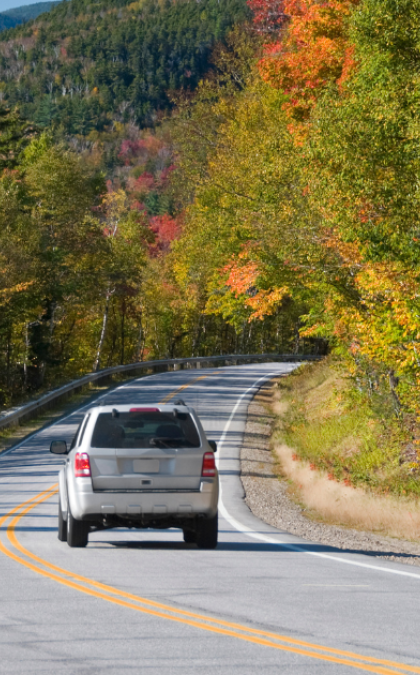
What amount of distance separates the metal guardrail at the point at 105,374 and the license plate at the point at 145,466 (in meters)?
21.9

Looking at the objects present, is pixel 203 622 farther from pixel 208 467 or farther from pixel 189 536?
pixel 189 536

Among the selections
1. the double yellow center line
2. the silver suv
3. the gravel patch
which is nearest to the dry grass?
the gravel patch

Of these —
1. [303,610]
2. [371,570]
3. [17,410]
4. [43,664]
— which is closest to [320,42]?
[17,410]

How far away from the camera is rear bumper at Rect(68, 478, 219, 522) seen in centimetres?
1153

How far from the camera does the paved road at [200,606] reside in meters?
6.18

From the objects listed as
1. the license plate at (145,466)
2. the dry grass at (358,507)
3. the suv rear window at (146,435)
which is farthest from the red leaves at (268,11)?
the license plate at (145,466)

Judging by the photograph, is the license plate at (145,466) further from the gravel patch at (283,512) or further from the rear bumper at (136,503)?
the gravel patch at (283,512)

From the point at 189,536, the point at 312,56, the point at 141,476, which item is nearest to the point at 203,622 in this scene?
the point at 141,476

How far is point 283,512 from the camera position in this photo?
17.9m

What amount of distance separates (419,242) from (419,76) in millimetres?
2819

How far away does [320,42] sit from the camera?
2656cm

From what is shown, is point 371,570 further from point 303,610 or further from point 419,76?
point 419,76

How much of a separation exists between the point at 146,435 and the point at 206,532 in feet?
4.71

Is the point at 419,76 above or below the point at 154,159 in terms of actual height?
below
